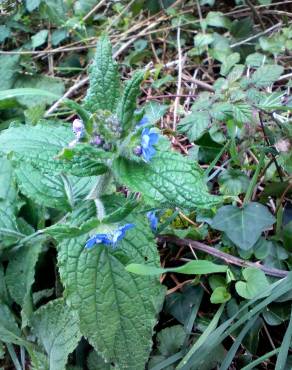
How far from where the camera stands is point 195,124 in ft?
5.32

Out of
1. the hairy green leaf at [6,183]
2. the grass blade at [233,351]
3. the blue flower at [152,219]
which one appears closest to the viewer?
the grass blade at [233,351]

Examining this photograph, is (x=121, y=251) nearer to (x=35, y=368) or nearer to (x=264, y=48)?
(x=35, y=368)

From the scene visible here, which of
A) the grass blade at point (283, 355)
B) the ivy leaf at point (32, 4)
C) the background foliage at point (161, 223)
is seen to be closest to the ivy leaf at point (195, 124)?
the background foliage at point (161, 223)

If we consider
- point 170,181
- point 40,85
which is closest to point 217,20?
point 40,85

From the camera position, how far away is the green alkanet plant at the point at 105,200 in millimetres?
1140

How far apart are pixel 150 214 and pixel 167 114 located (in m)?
0.70

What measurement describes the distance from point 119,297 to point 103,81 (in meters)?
0.52

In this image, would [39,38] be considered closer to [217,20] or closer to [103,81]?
[217,20]

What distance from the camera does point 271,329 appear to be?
4.95 feet

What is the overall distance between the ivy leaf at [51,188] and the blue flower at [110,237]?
211mm

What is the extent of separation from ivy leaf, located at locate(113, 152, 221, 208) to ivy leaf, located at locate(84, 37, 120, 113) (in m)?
0.14

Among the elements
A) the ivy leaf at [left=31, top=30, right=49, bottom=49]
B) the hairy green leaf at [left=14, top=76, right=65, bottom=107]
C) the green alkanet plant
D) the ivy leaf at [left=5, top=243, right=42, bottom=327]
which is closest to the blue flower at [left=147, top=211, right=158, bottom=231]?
the green alkanet plant

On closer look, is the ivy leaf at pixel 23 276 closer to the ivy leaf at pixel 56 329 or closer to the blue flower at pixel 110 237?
the ivy leaf at pixel 56 329

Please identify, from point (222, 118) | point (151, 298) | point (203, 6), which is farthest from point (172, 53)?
point (151, 298)
